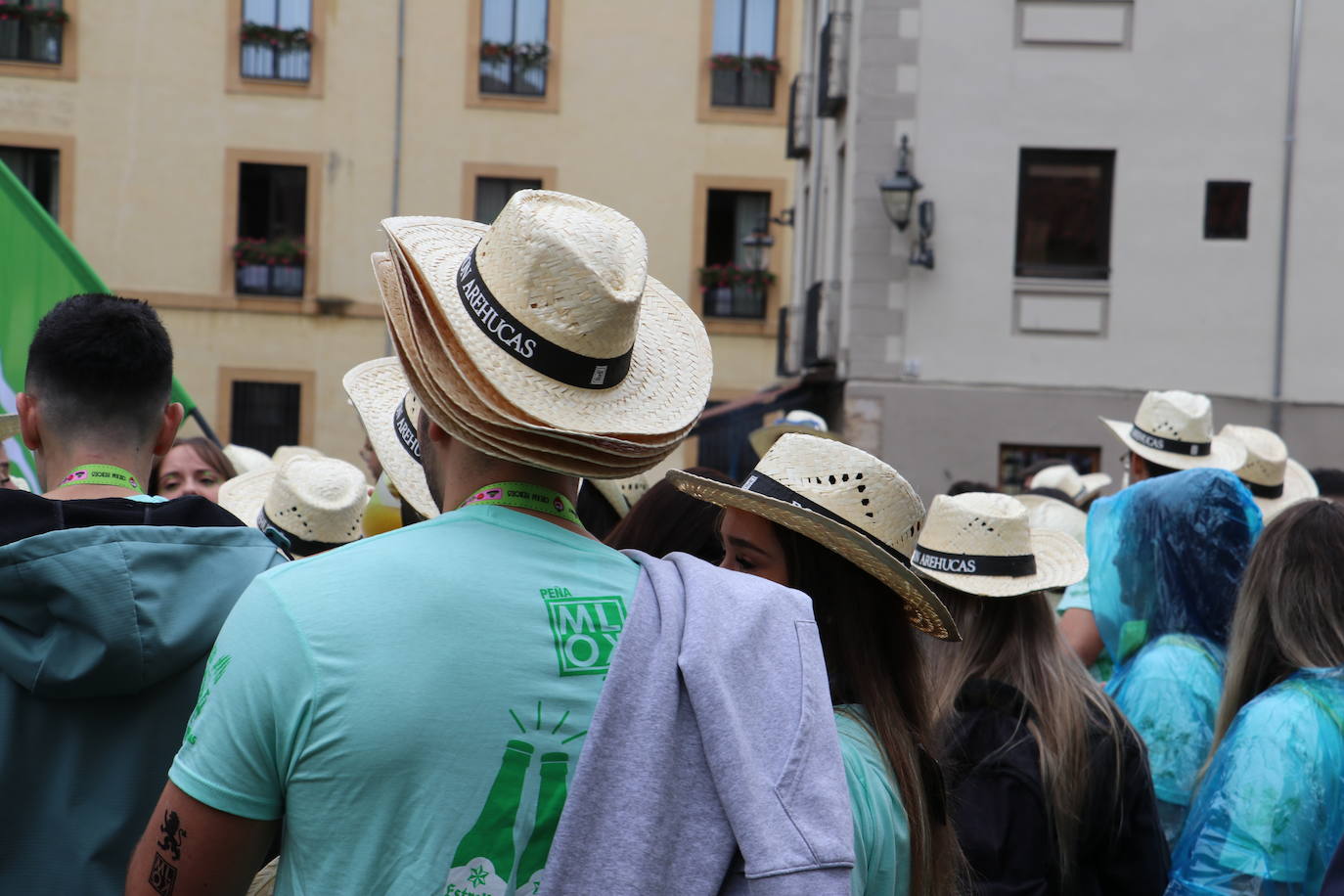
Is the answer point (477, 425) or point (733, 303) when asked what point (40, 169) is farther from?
point (477, 425)

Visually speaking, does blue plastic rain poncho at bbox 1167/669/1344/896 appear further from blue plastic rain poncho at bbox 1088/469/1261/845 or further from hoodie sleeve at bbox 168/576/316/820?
hoodie sleeve at bbox 168/576/316/820

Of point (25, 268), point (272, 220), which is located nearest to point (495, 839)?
point (25, 268)

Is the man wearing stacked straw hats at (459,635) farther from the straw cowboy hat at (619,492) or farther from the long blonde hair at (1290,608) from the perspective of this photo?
the straw cowboy hat at (619,492)

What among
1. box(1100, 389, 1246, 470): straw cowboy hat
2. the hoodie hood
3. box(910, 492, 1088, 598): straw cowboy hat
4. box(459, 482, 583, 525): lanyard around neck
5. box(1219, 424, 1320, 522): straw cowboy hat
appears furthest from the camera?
box(1219, 424, 1320, 522): straw cowboy hat

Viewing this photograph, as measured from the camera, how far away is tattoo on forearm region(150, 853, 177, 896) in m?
1.68

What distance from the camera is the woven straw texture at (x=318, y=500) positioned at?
4613 millimetres

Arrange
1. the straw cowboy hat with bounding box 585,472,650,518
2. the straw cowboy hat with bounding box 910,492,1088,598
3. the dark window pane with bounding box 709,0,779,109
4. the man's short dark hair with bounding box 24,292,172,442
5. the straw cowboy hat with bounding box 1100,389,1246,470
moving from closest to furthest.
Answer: the man's short dark hair with bounding box 24,292,172,442, the straw cowboy hat with bounding box 910,492,1088,598, the straw cowboy hat with bounding box 585,472,650,518, the straw cowboy hat with bounding box 1100,389,1246,470, the dark window pane with bounding box 709,0,779,109

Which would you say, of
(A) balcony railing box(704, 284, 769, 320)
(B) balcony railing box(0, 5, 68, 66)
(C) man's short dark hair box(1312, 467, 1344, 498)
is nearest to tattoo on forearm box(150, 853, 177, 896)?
(C) man's short dark hair box(1312, 467, 1344, 498)

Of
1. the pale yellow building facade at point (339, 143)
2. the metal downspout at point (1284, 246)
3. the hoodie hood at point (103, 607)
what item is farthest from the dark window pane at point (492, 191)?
the hoodie hood at point (103, 607)

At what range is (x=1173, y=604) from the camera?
3.99 meters

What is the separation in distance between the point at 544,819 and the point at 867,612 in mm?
938

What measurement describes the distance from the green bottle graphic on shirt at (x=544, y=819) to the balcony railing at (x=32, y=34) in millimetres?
24401

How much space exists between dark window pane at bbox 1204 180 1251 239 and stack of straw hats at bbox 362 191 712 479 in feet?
47.8

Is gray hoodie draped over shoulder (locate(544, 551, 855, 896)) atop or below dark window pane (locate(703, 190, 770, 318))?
below
